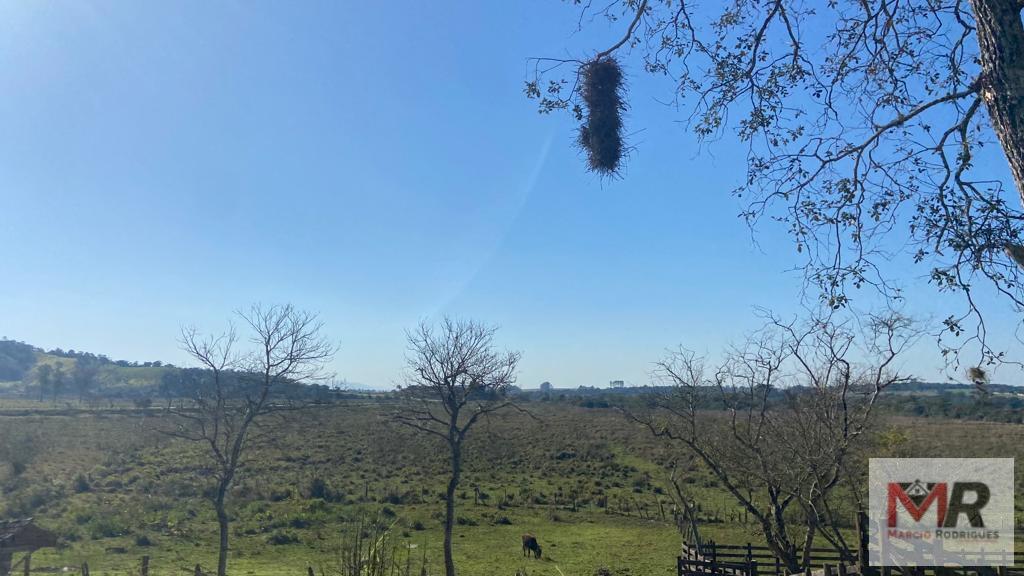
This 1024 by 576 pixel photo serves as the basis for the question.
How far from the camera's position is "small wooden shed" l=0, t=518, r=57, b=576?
1560cm

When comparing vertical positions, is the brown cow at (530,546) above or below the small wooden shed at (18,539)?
below

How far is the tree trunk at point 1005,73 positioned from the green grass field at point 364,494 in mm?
14037

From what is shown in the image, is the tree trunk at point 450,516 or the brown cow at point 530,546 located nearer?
the tree trunk at point 450,516

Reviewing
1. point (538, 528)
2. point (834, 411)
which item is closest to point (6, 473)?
point (538, 528)

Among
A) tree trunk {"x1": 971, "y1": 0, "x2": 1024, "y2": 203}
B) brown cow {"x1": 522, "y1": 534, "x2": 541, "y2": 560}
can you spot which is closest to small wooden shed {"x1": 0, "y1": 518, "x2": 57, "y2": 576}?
brown cow {"x1": 522, "y1": 534, "x2": 541, "y2": 560}

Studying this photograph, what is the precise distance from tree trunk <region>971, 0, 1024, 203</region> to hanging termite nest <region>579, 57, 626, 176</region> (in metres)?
2.96

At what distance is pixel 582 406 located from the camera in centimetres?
8425

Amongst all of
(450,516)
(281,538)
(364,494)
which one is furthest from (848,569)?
(364,494)

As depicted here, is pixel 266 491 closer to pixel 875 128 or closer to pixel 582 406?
pixel 875 128

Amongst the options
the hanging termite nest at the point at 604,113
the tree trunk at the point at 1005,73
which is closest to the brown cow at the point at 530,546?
the hanging termite nest at the point at 604,113

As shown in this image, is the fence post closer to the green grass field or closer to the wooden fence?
the wooden fence

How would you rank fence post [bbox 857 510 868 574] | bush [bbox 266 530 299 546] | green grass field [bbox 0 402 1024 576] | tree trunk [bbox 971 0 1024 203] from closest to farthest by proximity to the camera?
tree trunk [bbox 971 0 1024 203], fence post [bbox 857 510 868 574], green grass field [bbox 0 402 1024 576], bush [bbox 266 530 299 546]

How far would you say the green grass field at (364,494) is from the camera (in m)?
24.8

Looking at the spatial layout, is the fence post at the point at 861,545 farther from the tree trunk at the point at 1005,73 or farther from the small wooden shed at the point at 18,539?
the small wooden shed at the point at 18,539
